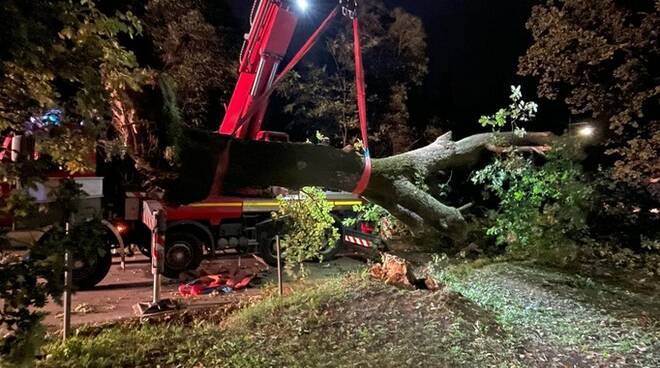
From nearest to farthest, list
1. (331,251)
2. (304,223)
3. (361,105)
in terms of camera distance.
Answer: (361,105), (304,223), (331,251)

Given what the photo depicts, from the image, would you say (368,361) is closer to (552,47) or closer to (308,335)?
(308,335)

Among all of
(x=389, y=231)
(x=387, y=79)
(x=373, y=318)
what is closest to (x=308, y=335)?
(x=373, y=318)

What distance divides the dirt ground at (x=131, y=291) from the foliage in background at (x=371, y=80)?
18.8 ft

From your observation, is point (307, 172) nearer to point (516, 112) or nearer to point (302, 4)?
point (302, 4)

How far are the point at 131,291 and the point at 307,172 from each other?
11.8 ft

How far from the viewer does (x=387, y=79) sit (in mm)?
14414

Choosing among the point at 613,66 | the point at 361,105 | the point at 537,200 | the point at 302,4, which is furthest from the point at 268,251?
the point at 613,66

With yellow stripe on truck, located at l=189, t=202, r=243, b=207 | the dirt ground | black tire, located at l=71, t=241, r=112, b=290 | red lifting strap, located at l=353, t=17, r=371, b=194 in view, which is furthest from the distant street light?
black tire, located at l=71, t=241, r=112, b=290

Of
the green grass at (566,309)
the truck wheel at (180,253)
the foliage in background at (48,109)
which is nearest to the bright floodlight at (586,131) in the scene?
the green grass at (566,309)

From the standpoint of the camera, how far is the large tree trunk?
16.1 ft

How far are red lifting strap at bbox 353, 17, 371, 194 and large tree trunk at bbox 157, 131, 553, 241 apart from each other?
112 mm

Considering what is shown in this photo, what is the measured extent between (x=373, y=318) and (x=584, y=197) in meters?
4.91

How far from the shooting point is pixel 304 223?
21.1 feet

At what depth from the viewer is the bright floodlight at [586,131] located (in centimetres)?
838
